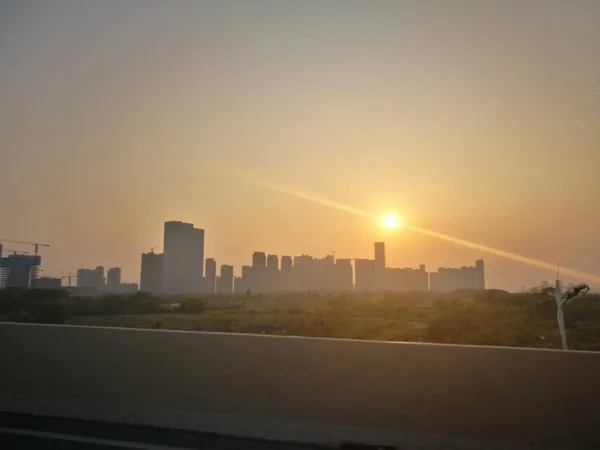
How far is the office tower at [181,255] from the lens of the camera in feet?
198

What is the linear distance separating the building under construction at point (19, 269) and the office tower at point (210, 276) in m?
31.8

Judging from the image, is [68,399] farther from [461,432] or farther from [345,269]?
[345,269]

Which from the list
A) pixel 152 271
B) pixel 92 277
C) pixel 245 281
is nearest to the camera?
pixel 152 271

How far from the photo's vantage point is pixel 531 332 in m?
18.6

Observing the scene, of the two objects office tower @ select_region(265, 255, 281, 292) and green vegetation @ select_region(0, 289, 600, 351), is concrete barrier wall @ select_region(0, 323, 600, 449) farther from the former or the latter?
office tower @ select_region(265, 255, 281, 292)

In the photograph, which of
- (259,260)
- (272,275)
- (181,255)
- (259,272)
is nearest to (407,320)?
(181,255)

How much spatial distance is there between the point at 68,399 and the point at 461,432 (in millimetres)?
5032

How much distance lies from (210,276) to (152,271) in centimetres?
2066

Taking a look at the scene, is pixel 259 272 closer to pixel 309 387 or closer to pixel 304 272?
pixel 304 272

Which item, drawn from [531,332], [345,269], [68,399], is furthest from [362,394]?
[345,269]

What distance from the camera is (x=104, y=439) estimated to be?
19.1ft

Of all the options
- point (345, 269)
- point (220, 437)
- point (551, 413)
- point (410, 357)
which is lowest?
point (220, 437)

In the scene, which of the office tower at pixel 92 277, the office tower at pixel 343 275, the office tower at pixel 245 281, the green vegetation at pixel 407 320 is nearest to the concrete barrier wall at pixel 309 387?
the green vegetation at pixel 407 320

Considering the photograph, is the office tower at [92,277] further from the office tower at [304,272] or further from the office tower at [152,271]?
the office tower at [304,272]
